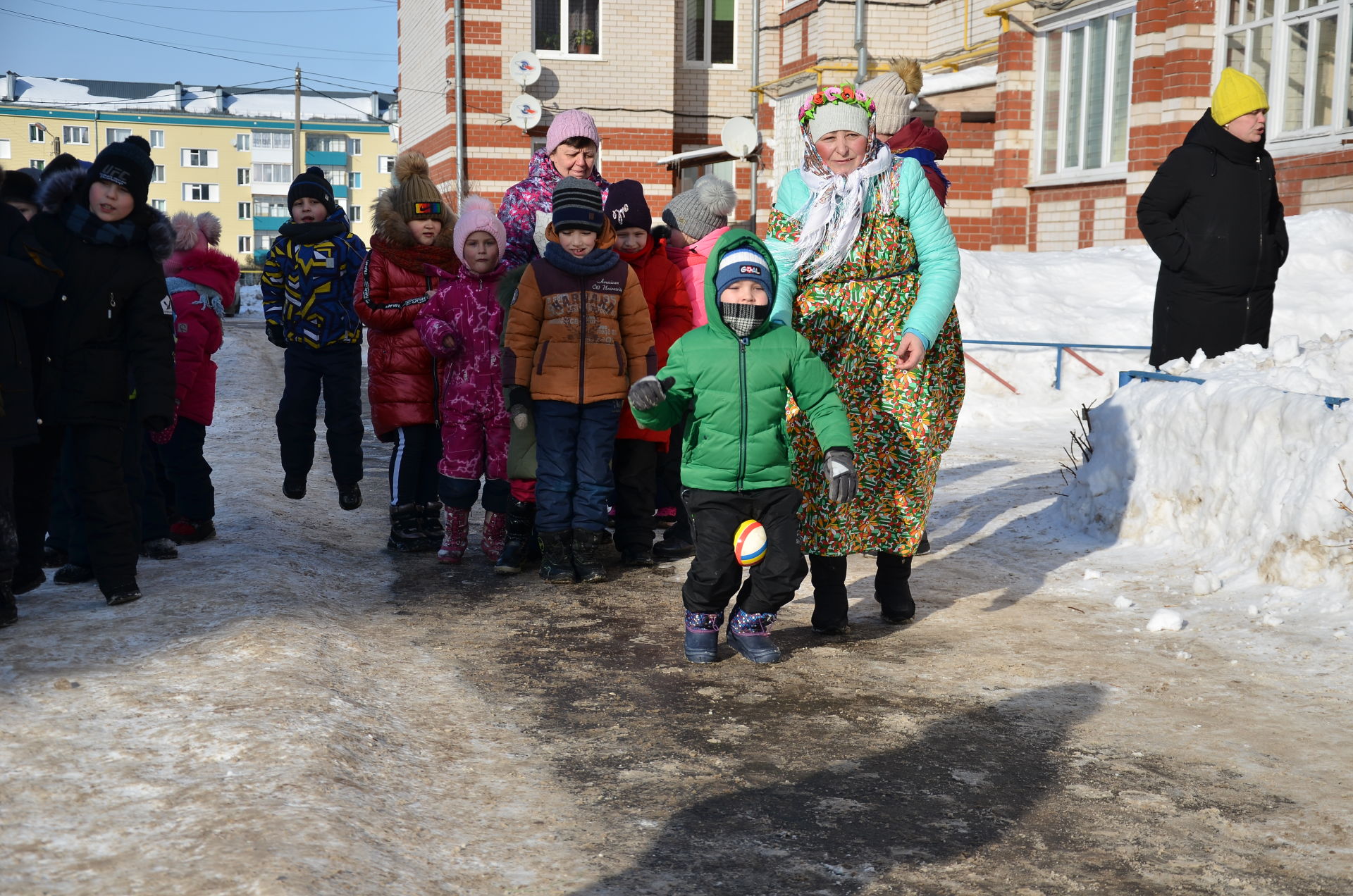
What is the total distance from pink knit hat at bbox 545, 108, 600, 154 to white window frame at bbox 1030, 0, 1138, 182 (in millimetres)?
10657

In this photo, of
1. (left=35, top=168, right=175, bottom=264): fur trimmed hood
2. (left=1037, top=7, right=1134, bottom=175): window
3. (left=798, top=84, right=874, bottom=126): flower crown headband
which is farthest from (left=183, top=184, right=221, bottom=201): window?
(left=798, top=84, right=874, bottom=126): flower crown headband

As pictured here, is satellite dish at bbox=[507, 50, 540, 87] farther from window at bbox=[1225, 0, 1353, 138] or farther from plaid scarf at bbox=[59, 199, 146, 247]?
plaid scarf at bbox=[59, 199, 146, 247]

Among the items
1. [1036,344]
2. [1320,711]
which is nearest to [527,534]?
[1320,711]

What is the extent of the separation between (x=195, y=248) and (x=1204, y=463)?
5.38 metres

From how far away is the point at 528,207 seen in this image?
20.6ft

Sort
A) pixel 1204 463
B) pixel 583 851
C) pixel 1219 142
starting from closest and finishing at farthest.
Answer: pixel 583 851 < pixel 1204 463 < pixel 1219 142

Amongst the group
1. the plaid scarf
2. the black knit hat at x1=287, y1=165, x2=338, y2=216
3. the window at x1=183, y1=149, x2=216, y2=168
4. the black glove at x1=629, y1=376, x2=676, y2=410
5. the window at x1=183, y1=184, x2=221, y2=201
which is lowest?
the black glove at x1=629, y1=376, x2=676, y2=410

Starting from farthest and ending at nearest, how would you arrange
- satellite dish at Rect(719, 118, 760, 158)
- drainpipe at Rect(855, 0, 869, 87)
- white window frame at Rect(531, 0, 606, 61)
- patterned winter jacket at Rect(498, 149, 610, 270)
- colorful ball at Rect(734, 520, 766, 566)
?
white window frame at Rect(531, 0, 606, 61) → satellite dish at Rect(719, 118, 760, 158) → drainpipe at Rect(855, 0, 869, 87) → patterned winter jacket at Rect(498, 149, 610, 270) → colorful ball at Rect(734, 520, 766, 566)

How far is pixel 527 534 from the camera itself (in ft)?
20.0

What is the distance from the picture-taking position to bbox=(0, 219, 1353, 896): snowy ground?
2848 millimetres

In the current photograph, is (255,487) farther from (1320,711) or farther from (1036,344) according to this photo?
(1036,344)

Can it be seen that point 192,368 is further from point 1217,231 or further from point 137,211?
point 1217,231

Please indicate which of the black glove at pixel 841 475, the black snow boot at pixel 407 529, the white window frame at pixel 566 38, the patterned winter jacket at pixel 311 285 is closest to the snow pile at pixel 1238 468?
the black glove at pixel 841 475

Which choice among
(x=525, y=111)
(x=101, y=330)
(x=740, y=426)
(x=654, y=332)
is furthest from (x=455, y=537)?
(x=525, y=111)
